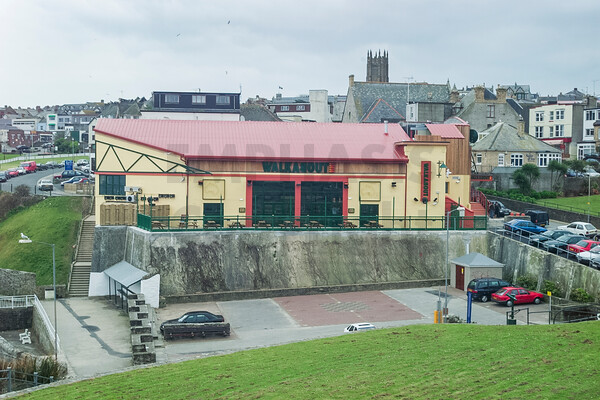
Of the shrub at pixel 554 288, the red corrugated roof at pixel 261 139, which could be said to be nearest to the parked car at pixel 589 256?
the shrub at pixel 554 288

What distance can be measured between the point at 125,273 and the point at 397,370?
25319 mm

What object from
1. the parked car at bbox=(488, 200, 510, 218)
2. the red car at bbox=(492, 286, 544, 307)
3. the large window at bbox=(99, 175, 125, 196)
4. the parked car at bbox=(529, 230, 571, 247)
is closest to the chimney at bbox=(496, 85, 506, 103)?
the parked car at bbox=(488, 200, 510, 218)

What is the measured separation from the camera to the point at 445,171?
52688 mm

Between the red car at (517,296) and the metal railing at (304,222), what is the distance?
29.8 ft

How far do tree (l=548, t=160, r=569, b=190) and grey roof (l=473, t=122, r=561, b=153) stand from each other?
3952 mm

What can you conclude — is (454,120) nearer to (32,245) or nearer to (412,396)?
(32,245)

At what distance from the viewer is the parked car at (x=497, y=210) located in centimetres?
6109

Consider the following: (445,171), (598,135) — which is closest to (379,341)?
(445,171)

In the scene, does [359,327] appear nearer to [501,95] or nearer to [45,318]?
[45,318]

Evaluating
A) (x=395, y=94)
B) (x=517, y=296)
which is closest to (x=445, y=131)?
(x=517, y=296)

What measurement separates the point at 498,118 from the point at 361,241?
44.1 metres

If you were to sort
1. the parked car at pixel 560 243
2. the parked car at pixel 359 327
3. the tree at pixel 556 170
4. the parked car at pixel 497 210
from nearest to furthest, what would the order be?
the parked car at pixel 359 327
the parked car at pixel 560 243
the parked car at pixel 497 210
the tree at pixel 556 170

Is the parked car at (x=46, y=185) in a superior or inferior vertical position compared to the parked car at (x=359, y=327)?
superior

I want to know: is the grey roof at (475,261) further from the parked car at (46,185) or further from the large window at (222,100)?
the large window at (222,100)
